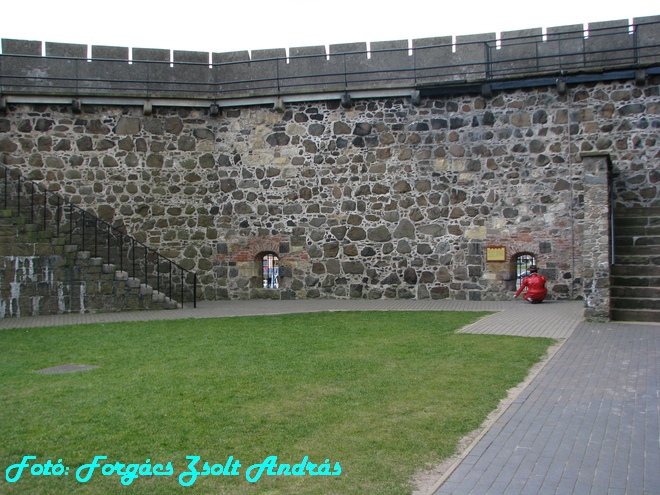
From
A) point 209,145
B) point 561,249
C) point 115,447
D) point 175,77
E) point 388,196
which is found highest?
point 175,77

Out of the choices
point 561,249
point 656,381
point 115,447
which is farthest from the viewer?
point 561,249

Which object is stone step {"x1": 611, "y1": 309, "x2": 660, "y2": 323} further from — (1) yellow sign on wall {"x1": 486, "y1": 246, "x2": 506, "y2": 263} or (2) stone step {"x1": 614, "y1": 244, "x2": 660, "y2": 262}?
(1) yellow sign on wall {"x1": 486, "y1": 246, "x2": 506, "y2": 263}

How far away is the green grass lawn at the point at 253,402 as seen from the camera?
4.85 metres

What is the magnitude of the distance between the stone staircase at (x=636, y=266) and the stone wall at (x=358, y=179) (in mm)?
1170

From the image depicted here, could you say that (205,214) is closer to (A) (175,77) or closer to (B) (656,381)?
Answer: (A) (175,77)

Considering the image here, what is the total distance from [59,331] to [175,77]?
8269mm

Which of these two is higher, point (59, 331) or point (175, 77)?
point (175, 77)

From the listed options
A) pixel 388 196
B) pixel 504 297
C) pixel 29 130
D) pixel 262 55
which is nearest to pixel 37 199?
pixel 29 130

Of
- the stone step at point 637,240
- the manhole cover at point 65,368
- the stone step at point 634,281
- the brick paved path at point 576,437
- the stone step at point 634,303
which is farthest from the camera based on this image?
the stone step at point 637,240

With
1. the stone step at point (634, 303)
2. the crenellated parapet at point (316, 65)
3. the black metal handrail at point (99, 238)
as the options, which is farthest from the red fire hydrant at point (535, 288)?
the black metal handrail at point (99, 238)

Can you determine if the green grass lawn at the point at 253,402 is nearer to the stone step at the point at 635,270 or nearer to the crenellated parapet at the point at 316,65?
the stone step at the point at 635,270

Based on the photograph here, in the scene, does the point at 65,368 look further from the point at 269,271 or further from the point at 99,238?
the point at 269,271

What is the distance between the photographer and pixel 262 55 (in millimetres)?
17375

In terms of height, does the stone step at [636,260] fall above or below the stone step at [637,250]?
below
